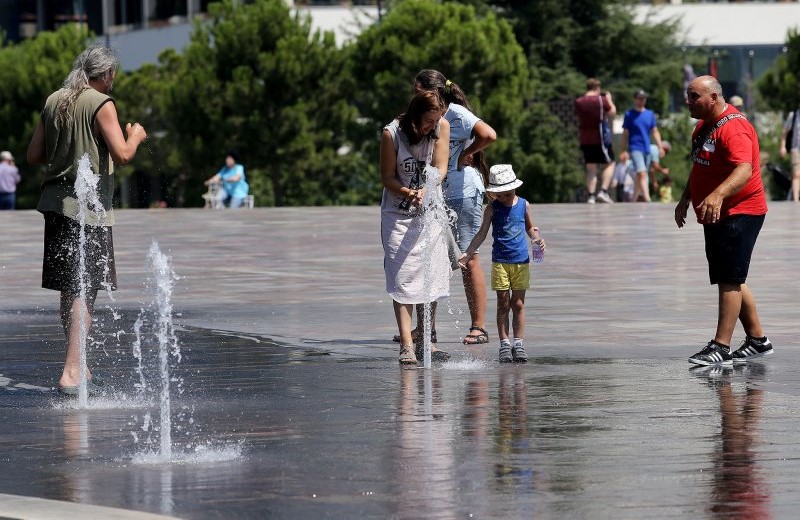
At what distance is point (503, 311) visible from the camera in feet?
36.2

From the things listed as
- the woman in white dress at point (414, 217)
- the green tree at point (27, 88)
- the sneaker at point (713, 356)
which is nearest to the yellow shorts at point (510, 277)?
the woman in white dress at point (414, 217)

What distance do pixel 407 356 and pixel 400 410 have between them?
70.7 inches

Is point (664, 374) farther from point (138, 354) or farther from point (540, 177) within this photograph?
point (540, 177)

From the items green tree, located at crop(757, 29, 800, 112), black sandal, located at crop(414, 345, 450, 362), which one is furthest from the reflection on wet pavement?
green tree, located at crop(757, 29, 800, 112)

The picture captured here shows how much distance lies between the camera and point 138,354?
11.3m

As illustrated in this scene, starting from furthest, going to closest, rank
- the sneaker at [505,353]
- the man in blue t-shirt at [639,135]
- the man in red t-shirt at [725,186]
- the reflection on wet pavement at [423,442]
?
the man in blue t-shirt at [639,135], the sneaker at [505,353], the man in red t-shirt at [725,186], the reflection on wet pavement at [423,442]

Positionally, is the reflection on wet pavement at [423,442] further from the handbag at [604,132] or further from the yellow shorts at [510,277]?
the handbag at [604,132]

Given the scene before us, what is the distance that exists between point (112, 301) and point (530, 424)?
7.17m

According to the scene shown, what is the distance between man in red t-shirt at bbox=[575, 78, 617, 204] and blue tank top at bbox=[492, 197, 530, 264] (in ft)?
57.3

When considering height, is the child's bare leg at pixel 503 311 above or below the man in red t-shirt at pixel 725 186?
below

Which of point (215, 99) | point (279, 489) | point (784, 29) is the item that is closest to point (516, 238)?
point (279, 489)

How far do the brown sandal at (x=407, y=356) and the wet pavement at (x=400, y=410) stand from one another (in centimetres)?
10

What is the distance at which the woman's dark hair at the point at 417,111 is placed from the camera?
10609mm

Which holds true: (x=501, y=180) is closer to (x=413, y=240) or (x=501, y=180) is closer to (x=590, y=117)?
(x=413, y=240)
